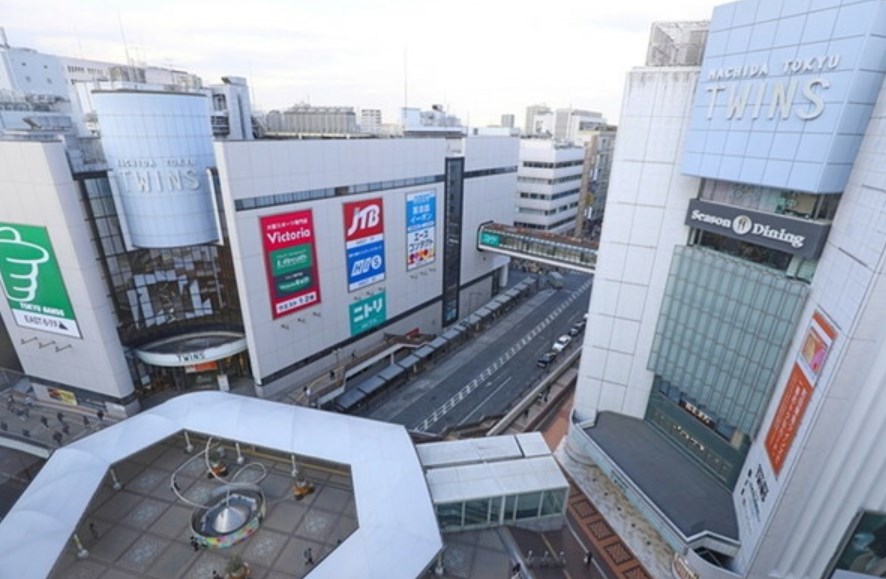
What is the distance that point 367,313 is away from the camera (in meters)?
47.3

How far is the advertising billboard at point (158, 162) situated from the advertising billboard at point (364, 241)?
39.6 ft

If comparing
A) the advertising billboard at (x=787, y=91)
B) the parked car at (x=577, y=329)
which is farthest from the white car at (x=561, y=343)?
the advertising billboard at (x=787, y=91)

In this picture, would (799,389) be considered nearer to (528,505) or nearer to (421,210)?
(528,505)

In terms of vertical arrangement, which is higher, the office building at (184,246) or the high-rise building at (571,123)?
the high-rise building at (571,123)

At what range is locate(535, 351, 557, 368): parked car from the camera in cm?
5086

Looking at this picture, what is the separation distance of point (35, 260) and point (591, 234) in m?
99.0

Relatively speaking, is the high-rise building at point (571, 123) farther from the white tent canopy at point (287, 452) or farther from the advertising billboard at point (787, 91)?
the white tent canopy at point (287, 452)

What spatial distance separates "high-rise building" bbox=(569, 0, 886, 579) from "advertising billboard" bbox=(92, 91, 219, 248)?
3145 cm

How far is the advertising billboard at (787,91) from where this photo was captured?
58.4 ft

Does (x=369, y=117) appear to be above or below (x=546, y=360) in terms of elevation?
above

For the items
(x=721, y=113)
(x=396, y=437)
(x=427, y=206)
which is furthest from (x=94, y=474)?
(x=427, y=206)

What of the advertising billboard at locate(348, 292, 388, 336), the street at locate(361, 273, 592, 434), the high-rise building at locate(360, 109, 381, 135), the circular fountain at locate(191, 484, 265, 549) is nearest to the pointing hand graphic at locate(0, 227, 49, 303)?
the advertising billboard at locate(348, 292, 388, 336)

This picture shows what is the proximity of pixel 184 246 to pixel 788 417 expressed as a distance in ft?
139

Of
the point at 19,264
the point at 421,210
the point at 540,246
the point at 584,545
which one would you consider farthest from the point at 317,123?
the point at 584,545
